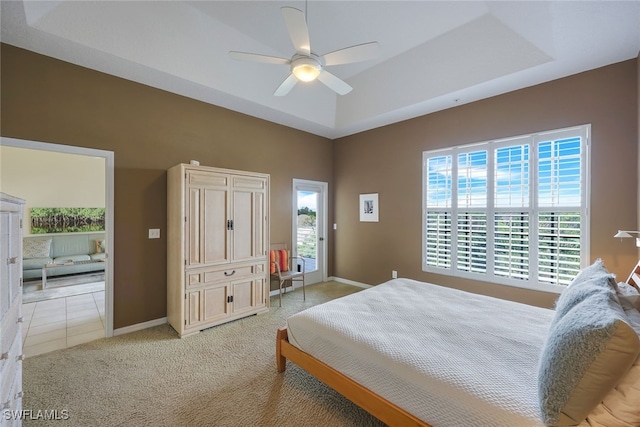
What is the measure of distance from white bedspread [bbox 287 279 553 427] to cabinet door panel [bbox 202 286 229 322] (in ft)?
4.75

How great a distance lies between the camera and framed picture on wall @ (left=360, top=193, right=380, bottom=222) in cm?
484

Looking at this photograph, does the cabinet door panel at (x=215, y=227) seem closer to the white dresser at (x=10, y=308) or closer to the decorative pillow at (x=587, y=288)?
the white dresser at (x=10, y=308)

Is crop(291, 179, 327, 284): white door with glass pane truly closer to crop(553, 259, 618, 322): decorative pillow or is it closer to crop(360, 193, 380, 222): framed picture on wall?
crop(360, 193, 380, 222): framed picture on wall

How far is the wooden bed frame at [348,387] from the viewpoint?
4.86ft

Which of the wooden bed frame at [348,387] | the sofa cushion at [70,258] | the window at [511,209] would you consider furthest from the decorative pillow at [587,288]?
the sofa cushion at [70,258]

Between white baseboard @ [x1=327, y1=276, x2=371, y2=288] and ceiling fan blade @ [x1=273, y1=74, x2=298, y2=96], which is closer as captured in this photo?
ceiling fan blade @ [x1=273, y1=74, x2=298, y2=96]

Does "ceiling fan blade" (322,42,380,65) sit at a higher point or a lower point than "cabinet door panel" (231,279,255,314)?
higher

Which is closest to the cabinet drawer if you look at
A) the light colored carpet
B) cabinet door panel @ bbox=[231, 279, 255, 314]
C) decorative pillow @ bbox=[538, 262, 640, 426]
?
cabinet door panel @ bbox=[231, 279, 255, 314]

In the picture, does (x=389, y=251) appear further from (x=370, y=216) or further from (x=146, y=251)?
(x=146, y=251)

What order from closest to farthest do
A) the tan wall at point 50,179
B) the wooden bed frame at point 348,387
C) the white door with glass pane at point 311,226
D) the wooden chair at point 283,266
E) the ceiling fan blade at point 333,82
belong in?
the wooden bed frame at point 348,387, the ceiling fan blade at point 333,82, the wooden chair at point 283,266, the white door with glass pane at point 311,226, the tan wall at point 50,179

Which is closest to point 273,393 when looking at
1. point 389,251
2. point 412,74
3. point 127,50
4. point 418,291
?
point 418,291

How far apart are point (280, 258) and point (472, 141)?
339 cm

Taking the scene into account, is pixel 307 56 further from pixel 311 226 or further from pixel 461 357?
pixel 311 226

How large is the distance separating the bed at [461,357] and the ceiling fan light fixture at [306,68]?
204cm
